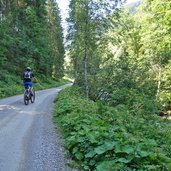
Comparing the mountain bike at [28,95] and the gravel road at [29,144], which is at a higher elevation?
the mountain bike at [28,95]

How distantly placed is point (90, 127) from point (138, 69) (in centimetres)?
1490

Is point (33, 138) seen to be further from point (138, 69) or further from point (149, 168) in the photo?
point (138, 69)

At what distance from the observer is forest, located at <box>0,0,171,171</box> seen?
582 cm

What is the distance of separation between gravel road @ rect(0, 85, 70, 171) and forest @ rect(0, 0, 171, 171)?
0.37 m

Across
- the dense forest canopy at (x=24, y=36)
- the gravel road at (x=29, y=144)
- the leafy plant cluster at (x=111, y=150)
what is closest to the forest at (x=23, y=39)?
the dense forest canopy at (x=24, y=36)

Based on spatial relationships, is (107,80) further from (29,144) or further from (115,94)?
(29,144)

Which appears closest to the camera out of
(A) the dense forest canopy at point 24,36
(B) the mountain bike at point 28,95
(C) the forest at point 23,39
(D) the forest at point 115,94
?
(D) the forest at point 115,94

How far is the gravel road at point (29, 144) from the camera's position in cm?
598

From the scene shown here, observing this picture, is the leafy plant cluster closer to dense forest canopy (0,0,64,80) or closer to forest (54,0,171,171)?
forest (54,0,171,171)

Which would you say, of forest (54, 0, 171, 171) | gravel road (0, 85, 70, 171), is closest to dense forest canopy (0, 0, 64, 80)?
forest (54, 0, 171, 171)

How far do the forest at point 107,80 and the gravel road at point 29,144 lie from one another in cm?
37

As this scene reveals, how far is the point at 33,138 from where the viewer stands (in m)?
8.17

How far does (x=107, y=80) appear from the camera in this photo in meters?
20.8

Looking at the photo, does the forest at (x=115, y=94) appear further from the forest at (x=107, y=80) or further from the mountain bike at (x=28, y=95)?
the mountain bike at (x=28, y=95)
